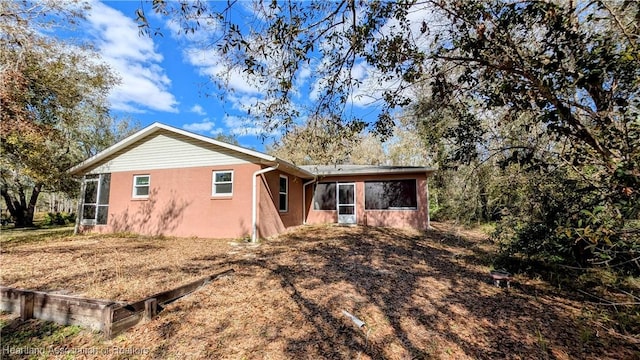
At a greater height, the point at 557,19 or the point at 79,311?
the point at 557,19

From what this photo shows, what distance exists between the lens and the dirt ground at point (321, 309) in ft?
9.82

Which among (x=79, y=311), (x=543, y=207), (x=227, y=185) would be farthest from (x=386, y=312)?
(x=227, y=185)

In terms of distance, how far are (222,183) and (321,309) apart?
714 centimetres

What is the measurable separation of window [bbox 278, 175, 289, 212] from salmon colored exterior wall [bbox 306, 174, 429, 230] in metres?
2.48

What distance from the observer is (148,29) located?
2.66 metres

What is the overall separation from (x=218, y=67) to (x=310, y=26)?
4.17ft

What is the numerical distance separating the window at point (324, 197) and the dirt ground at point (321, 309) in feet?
21.1

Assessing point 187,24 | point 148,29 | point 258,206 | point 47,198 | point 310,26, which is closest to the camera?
point 148,29

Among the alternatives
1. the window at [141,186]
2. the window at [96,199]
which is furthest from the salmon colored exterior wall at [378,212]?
the window at [96,199]

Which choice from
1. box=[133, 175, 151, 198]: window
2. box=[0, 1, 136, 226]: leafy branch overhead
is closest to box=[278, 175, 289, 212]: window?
box=[133, 175, 151, 198]: window

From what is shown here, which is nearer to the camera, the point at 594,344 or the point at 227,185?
the point at 594,344

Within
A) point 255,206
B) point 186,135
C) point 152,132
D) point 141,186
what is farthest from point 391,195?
point 141,186

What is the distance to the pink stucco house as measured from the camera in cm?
959

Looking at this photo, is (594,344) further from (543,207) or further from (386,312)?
(386,312)
